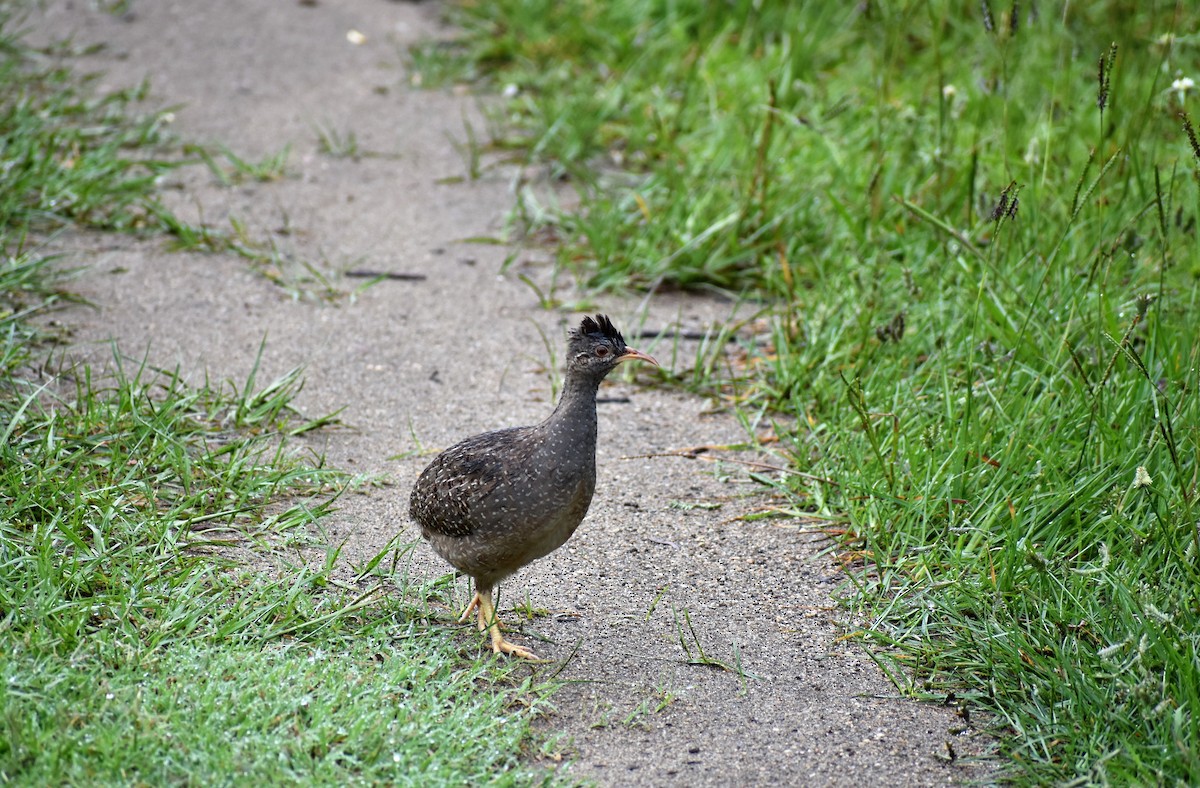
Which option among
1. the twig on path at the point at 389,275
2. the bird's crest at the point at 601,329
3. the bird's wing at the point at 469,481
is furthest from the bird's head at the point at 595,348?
the twig on path at the point at 389,275

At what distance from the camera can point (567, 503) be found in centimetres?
402

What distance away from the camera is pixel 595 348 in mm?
4184

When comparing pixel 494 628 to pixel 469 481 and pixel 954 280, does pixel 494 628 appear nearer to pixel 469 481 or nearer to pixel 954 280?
pixel 469 481

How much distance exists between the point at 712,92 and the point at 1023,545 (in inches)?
187

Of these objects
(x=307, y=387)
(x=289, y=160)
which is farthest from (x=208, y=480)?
(x=289, y=160)

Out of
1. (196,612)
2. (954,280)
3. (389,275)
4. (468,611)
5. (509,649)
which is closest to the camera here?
(196,612)

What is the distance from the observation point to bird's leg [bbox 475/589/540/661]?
13.5 feet

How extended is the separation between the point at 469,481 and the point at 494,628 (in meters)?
0.51

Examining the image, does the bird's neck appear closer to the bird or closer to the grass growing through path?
the bird

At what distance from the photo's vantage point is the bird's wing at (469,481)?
4.04 metres

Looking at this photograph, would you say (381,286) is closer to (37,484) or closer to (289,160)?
(289,160)

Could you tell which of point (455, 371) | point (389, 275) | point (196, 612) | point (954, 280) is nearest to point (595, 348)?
point (196, 612)

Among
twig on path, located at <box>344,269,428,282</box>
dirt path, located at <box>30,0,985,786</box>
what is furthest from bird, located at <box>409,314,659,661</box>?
twig on path, located at <box>344,269,428,282</box>

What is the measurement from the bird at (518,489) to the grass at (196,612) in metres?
0.27
